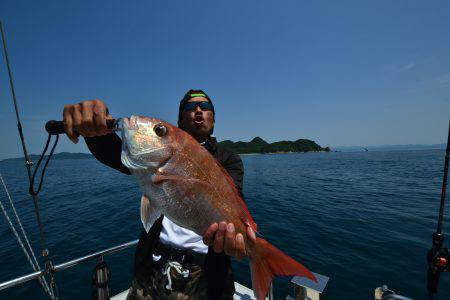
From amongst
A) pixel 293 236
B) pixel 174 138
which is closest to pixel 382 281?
pixel 293 236

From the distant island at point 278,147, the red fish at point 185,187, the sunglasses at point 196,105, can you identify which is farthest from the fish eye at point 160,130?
the distant island at point 278,147

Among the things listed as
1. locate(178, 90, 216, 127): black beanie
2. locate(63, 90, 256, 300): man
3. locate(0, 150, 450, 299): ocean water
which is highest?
locate(178, 90, 216, 127): black beanie

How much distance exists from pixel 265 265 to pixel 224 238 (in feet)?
1.91

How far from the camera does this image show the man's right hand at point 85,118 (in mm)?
2152

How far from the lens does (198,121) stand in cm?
399

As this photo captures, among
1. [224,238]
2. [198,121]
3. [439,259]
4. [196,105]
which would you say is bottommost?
[439,259]

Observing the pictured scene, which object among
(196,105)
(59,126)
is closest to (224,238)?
(59,126)

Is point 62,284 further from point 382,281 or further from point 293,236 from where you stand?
point 382,281

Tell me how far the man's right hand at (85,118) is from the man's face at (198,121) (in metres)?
1.88

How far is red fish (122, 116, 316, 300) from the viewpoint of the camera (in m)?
2.22

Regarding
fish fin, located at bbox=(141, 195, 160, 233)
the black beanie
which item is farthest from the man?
the black beanie

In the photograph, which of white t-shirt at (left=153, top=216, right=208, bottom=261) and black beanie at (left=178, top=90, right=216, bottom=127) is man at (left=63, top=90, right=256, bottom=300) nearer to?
white t-shirt at (left=153, top=216, right=208, bottom=261)

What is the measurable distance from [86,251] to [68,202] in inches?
472

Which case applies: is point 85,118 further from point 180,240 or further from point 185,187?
point 180,240
